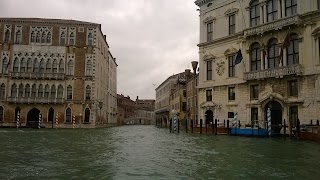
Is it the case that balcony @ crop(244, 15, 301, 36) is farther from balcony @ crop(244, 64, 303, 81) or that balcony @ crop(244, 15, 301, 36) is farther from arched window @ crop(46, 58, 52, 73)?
arched window @ crop(46, 58, 52, 73)

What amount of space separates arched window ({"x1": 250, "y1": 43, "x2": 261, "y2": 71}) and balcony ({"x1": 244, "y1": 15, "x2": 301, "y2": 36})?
1.04 metres

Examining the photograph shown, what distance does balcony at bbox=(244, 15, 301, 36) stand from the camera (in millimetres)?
20525

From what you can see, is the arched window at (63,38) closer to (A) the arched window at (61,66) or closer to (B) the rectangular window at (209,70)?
(A) the arched window at (61,66)

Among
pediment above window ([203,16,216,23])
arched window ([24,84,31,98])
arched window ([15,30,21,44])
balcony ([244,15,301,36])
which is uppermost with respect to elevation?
arched window ([15,30,21,44])

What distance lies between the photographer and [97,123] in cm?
3791

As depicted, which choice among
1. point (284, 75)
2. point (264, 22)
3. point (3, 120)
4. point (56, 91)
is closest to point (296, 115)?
point (284, 75)

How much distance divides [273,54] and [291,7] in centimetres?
317

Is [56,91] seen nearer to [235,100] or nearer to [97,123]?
[97,123]

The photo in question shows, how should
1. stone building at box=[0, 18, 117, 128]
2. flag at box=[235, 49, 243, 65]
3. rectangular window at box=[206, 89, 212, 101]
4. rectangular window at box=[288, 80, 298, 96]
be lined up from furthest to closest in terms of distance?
stone building at box=[0, 18, 117, 128], rectangular window at box=[206, 89, 212, 101], flag at box=[235, 49, 243, 65], rectangular window at box=[288, 80, 298, 96]

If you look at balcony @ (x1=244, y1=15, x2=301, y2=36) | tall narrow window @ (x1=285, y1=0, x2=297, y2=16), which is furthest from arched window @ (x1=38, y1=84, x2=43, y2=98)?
tall narrow window @ (x1=285, y1=0, x2=297, y2=16)

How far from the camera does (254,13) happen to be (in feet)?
78.6

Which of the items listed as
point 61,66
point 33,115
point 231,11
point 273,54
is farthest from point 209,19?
point 33,115

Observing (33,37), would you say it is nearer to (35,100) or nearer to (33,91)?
(33,91)

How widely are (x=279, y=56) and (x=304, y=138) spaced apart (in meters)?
5.74
